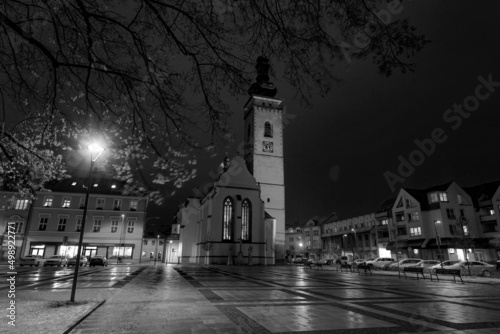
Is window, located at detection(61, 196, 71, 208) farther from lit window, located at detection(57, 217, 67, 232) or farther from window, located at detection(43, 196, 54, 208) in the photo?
lit window, located at detection(57, 217, 67, 232)

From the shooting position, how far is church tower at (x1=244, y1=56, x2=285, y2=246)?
57500mm

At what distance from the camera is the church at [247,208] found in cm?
4637

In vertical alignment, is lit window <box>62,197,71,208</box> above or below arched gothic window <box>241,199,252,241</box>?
above

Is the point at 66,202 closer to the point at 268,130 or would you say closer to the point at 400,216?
the point at 268,130

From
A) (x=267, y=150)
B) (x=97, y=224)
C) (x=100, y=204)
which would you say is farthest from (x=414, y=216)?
(x=100, y=204)

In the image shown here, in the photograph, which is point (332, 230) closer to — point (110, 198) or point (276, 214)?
point (276, 214)

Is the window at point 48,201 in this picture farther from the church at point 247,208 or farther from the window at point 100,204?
the church at point 247,208

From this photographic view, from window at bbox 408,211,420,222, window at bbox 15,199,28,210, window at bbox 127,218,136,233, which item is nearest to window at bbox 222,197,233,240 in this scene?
window at bbox 127,218,136,233

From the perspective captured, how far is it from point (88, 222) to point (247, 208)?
90.0 ft

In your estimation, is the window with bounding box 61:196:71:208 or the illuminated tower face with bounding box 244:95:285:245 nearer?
the window with bounding box 61:196:71:208

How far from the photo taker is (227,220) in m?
47.9

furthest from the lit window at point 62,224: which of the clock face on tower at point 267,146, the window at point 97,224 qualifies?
the clock face on tower at point 267,146

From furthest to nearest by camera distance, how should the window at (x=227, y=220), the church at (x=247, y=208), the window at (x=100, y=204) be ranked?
the window at (x=100, y=204), the window at (x=227, y=220), the church at (x=247, y=208)

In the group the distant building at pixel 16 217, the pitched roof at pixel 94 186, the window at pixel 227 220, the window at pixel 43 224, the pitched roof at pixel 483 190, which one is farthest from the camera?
the pitched roof at pixel 94 186
